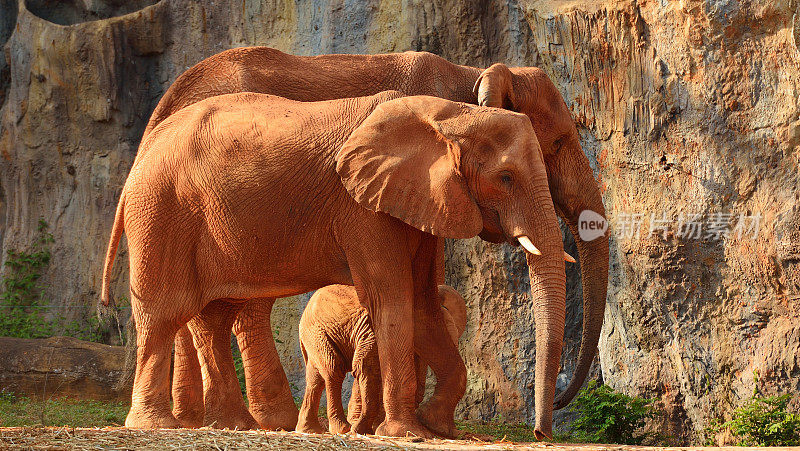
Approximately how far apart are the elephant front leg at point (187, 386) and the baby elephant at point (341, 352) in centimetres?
83

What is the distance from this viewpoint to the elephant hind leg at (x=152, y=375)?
7.31 meters

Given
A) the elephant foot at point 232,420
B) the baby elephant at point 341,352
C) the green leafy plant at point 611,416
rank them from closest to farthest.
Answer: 1. the elephant foot at point 232,420
2. the baby elephant at point 341,352
3. the green leafy plant at point 611,416

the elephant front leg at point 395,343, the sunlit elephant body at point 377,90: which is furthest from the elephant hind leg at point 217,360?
the elephant front leg at point 395,343

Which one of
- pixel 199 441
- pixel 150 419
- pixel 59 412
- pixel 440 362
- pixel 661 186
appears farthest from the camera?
pixel 59 412

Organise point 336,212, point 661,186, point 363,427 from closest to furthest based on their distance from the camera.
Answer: point 336,212 → point 363,427 → point 661,186

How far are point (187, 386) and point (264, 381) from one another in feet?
1.87

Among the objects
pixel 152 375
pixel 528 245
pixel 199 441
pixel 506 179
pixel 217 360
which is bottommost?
pixel 199 441

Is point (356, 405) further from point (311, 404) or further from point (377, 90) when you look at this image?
point (377, 90)

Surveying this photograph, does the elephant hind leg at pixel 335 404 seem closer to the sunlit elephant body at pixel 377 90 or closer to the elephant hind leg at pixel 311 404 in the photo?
the elephant hind leg at pixel 311 404

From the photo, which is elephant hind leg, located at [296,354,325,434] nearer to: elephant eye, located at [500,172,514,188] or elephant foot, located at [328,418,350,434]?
elephant foot, located at [328,418,350,434]

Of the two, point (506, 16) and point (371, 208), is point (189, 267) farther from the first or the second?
point (506, 16)

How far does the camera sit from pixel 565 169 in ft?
26.6

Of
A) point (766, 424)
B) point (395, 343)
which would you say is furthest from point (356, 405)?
point (766, 424)

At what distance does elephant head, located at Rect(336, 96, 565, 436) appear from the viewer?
663 cm
